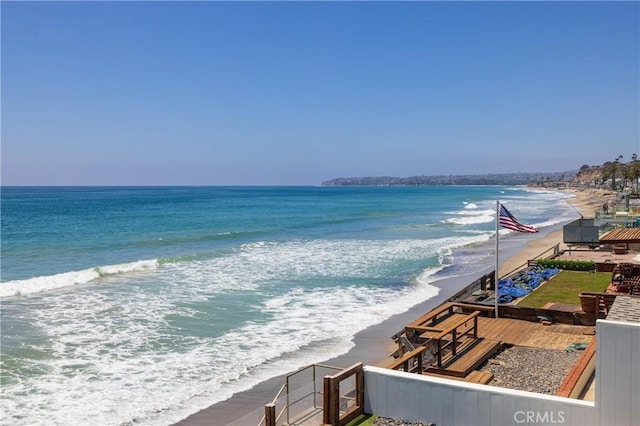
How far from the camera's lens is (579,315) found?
46.0 feet

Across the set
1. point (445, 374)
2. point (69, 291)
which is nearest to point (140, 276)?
point (69, 291)

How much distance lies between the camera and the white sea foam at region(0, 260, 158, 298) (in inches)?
967

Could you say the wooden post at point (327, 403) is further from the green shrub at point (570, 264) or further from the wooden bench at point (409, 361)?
the green shrub at point (570, 264)

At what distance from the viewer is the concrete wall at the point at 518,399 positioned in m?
6.82

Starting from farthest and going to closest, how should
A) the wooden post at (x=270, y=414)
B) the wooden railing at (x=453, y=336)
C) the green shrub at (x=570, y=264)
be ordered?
the green shrub at (x=570, y=264)
the wooden railing at (x=453, y=336)
the wooden post at (x=270, y=414)

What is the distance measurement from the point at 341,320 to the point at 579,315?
7.48 m

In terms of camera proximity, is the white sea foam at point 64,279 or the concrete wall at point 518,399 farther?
the white sea foam at point 64,279

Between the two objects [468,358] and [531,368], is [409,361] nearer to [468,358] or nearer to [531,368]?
[468,358]

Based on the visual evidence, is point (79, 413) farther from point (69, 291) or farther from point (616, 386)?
point (69, 291)

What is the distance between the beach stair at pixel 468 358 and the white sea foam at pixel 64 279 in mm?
20093

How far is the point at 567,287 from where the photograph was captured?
61.5ft
